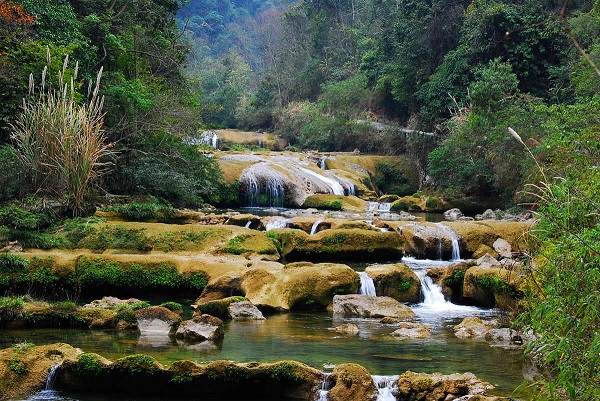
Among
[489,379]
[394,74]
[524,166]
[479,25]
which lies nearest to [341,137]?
[394,74]

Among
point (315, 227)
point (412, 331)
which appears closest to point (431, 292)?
point (412, 331)

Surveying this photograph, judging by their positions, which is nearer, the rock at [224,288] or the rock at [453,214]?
the rock at [224,288]

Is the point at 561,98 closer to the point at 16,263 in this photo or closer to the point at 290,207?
the point at 290,207

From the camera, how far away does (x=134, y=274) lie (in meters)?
11.8

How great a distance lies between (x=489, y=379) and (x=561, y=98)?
22.2m

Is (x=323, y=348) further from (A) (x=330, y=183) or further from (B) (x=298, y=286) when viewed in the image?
(A) (x=330, y=183)

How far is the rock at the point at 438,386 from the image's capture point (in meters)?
6.68

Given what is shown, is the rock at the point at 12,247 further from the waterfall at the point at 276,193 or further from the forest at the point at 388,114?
the waterfall at the point at 276,193

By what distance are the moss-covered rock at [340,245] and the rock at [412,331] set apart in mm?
4777

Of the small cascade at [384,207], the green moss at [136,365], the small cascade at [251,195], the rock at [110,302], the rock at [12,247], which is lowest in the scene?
the green moss at [136,365]

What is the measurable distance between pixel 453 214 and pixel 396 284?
448 inches

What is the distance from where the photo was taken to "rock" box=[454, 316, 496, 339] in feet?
31.8

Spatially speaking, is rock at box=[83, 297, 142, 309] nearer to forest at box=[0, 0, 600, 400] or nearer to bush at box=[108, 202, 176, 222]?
forest at box=[0, 0, 600, 400]

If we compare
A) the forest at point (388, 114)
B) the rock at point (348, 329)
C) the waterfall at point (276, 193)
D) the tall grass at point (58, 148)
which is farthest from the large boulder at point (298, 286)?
the waterfall at point (276, 193)
